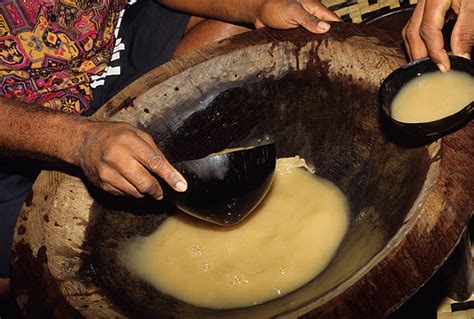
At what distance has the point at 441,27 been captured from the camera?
1577 mm

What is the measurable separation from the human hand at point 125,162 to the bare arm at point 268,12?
1.99 feet

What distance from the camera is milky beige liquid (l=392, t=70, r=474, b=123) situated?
1526 millimetres

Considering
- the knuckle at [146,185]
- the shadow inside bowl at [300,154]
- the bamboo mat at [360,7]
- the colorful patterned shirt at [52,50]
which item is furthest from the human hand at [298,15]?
the bamboo mat at [360,7]

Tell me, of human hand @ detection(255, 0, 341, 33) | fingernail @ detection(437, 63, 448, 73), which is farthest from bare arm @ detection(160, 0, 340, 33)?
fingernail @ detection(437, 63, 448, 73)

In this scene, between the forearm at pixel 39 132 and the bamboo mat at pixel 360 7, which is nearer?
the forearm at pixel 39 132

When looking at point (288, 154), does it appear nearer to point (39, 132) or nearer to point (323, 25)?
point (323, 25)

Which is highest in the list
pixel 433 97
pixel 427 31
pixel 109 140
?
pixel 427 31

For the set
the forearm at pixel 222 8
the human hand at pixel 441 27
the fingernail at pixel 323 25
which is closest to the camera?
the human hand at pixel 441 27

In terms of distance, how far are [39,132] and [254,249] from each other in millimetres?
612

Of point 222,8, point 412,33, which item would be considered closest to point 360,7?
point 222,8

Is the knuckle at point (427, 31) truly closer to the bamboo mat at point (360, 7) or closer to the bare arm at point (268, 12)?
the bare arm at point (268, 12)

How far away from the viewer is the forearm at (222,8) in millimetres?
2098

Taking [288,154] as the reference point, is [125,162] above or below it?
above

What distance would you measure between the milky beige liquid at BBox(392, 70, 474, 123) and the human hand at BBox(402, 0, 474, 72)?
35 mm
